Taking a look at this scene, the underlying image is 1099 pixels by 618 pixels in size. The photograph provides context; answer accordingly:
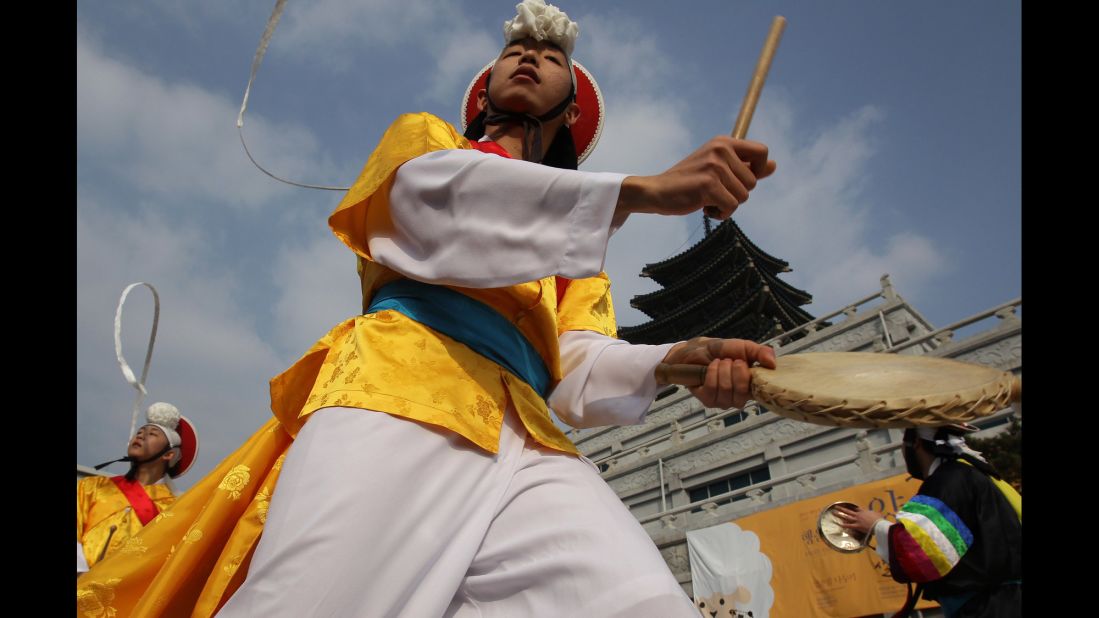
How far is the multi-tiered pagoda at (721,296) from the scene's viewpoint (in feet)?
81.4

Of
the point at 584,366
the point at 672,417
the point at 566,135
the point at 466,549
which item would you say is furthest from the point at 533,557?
the point at 672,417

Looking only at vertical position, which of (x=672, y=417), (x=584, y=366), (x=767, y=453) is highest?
(x=672, y=417)

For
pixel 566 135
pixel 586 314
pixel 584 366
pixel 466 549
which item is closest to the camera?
pixel 466 549

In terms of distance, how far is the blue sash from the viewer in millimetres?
1308

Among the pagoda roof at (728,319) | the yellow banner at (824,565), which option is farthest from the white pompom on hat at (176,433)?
the pagoda roof at (728,319)

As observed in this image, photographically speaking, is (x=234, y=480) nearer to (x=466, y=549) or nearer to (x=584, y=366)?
(x=466, y=549)

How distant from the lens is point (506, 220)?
1206 millimetres

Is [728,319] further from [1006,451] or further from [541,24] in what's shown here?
[541,24]

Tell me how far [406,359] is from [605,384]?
1.69ft

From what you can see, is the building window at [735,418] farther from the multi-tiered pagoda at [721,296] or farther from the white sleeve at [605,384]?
the white sleeve at [605,384]

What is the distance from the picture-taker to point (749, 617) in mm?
9859

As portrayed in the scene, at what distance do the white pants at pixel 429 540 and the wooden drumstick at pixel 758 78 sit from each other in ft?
2.48

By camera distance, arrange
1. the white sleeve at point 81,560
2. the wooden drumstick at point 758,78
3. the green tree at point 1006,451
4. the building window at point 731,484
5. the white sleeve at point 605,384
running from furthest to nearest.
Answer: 1. the building window at point 731,484
2. the green tree at point 1006,451
3. the white sleeve at point 81,560
4. the white sleeve at point 605,384
5. the wooden drumstick at point 758,78

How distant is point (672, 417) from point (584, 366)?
16.8 m
